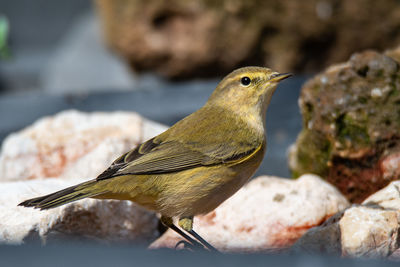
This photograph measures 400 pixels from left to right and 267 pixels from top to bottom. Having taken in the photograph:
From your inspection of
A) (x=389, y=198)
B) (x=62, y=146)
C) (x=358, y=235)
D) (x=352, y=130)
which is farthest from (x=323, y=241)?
(x=62, y=146)

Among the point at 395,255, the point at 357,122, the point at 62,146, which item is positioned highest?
the point at 62,146

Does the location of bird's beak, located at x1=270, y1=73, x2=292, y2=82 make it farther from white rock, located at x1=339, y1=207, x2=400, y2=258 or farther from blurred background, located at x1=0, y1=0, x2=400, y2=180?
blurred background, located at x1=0, y1=0, x2=400, y2=180

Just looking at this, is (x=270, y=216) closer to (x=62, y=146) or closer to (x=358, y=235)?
(x=358, y=235)

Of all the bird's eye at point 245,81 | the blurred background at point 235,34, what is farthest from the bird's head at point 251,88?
the blurred background at point 235,34

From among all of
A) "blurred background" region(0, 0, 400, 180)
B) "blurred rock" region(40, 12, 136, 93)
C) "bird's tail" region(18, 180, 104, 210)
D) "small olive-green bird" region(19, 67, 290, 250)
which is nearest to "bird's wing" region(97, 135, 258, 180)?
"small olive-green bird" region(19, 67, 290, 250)

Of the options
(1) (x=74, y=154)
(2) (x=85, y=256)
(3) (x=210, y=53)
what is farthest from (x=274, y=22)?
(2) (x=85, y=256)

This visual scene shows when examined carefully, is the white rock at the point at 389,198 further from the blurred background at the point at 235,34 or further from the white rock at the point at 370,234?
the blurred background at the point at 235,34

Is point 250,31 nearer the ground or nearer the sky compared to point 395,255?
nearer the sky
